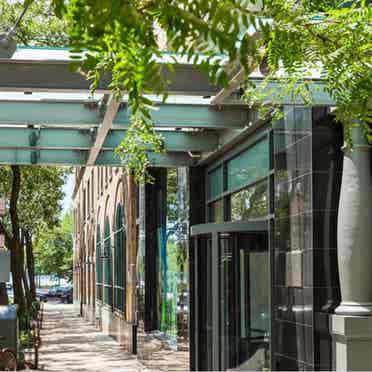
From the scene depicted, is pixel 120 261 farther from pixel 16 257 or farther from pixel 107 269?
pixel 107 269

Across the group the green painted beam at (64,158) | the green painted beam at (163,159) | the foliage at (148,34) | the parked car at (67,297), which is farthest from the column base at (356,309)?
the parked car at (67,297)

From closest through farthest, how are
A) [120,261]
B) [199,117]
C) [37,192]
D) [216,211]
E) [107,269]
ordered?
[199,117], [216,211], [120,261], [37,192], [107,269]

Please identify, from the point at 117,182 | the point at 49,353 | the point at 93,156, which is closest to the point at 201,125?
the point at 93,156

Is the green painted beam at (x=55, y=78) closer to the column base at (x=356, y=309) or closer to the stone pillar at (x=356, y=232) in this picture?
the stone pillar at (x=356, y=232)

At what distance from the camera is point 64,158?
16.4 metres

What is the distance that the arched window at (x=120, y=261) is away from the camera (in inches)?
1120

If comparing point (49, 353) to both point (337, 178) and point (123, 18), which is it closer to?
point (337, 178)

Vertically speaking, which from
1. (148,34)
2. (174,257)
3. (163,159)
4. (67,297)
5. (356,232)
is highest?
(163,159)

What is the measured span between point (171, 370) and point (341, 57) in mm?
13904

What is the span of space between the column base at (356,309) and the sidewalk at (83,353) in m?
11.5

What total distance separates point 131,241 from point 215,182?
8.63m

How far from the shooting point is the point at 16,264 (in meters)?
31.7

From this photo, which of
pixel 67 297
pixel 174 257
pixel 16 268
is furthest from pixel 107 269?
pixel 67 297

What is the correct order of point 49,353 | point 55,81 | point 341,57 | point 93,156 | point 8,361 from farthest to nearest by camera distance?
point 49,353 → point 8,361 → point 93,156 → point 55,81 → point 341,57
